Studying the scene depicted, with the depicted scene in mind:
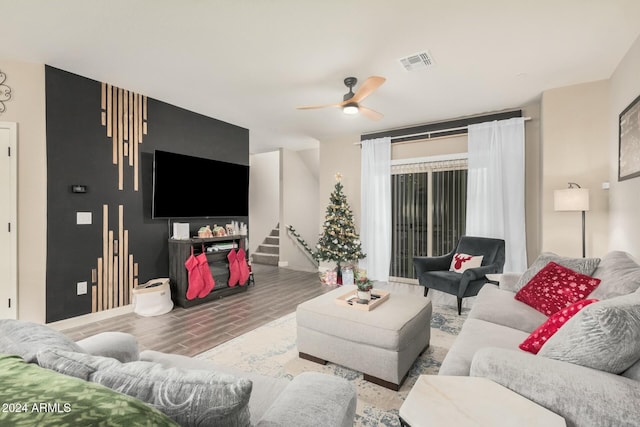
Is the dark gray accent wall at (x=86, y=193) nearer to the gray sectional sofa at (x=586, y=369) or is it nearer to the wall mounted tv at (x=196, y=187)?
the wall mounted tv at (x=196, y=187)

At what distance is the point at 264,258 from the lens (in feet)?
23.4

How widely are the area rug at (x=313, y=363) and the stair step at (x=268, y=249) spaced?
153 inches

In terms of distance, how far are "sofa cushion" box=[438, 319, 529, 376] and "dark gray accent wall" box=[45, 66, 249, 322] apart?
373 centimetres

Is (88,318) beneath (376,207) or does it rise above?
beneath

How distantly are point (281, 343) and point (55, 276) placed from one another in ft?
8.25

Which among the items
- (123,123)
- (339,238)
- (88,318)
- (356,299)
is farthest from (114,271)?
(339,238)

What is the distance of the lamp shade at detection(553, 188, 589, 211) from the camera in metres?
3.06

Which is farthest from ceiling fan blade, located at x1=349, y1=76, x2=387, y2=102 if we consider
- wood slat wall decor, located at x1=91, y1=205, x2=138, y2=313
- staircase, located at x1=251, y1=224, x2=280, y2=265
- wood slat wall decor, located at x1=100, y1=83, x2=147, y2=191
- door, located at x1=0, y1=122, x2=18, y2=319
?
staircase, located at x1=251, y1=224, x2=280, y2=265

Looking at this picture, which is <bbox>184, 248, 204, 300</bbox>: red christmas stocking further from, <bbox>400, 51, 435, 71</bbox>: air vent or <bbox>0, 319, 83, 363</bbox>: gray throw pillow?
<bbox>400, 51, 435, 71</bbox>: air vent

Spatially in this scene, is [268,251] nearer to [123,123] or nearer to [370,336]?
[123,123]

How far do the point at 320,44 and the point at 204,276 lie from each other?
3126 millimetres

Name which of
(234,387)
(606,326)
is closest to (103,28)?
(234,387)

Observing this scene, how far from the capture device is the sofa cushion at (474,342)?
145 cm

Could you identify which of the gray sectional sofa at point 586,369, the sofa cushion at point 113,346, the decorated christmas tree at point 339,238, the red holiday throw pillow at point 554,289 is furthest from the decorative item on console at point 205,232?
the red holiday throw pillow at point 554,289
